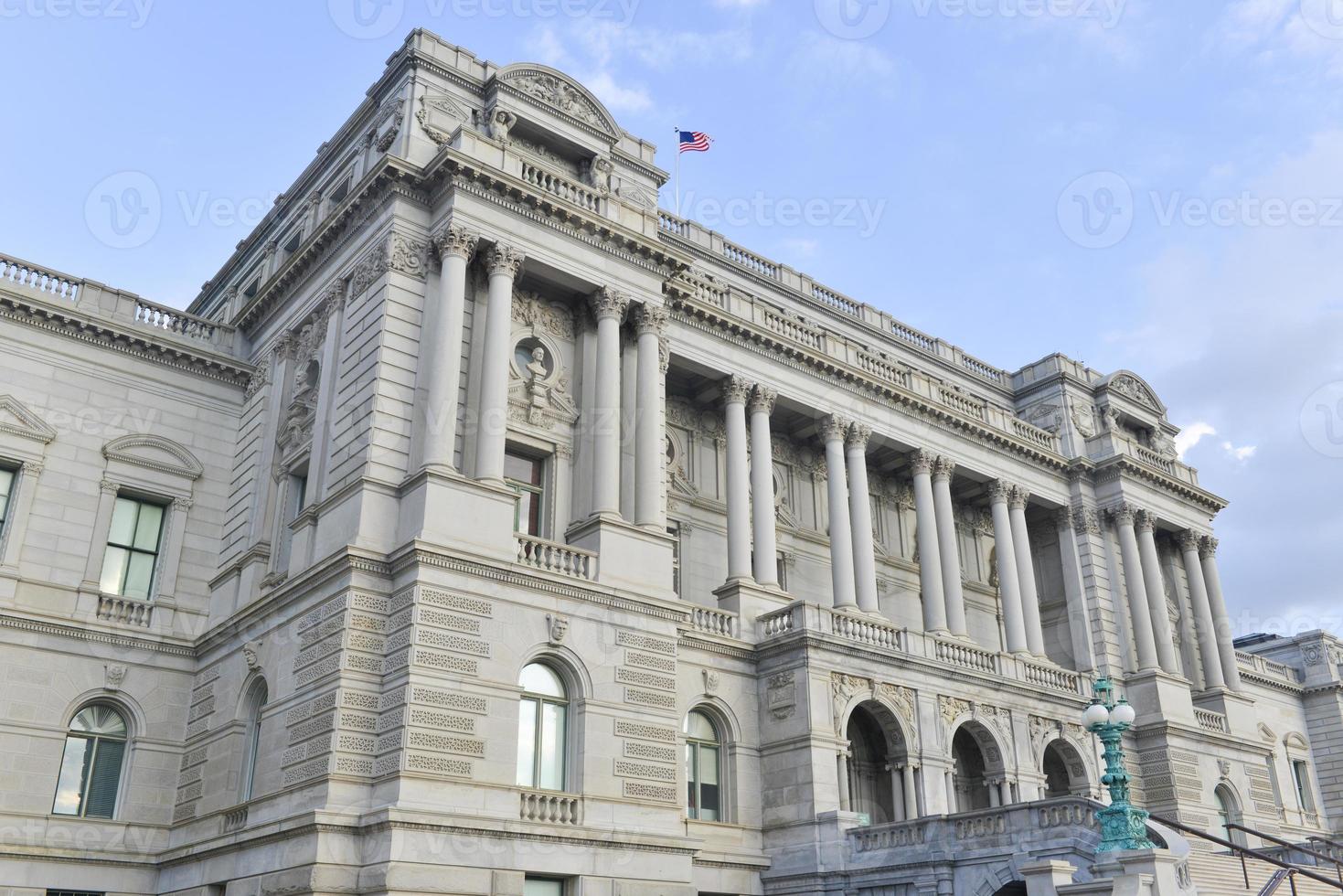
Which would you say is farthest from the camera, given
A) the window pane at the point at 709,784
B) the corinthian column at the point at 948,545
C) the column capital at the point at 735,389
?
the corinthian column at the point at 948,545

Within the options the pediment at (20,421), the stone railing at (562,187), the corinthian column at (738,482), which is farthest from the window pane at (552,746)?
the pediment at (20,421)

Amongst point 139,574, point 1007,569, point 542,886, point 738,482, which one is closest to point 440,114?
point 738,482

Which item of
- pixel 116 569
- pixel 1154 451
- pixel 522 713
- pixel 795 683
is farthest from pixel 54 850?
pixel 1154 451

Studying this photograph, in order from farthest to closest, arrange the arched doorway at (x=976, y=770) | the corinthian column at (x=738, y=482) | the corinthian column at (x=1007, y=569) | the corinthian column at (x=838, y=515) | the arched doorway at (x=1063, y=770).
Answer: the corinthian column at (x=1007, y=569), the arched doorway at (x=1063, y=770), the corinthian column at (x=838, y=515), the corinthian column at (x=738, y=482), the arched doorway at (x=976, y=770)

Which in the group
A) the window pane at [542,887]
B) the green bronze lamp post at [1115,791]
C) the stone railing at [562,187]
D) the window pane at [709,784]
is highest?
the stone railing at [562,187]

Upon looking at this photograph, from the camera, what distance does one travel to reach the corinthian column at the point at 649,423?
29.9 meters

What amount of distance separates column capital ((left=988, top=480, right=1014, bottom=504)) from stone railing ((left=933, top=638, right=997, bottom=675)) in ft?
30.6

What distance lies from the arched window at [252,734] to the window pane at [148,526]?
21.9 feet

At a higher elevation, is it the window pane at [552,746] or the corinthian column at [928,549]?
the corinthian column at [928,549]

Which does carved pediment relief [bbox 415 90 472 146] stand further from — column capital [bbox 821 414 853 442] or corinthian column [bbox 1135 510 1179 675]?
corinthian column [bbox 1135 510 1179 675]

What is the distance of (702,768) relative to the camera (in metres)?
30.0

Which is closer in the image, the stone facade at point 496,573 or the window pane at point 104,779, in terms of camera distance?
the stone facade at point 496,573

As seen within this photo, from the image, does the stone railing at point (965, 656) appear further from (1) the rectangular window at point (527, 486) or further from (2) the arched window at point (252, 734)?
(2) the arched window at point (252, 734)

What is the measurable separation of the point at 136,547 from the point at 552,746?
44.9 feet
